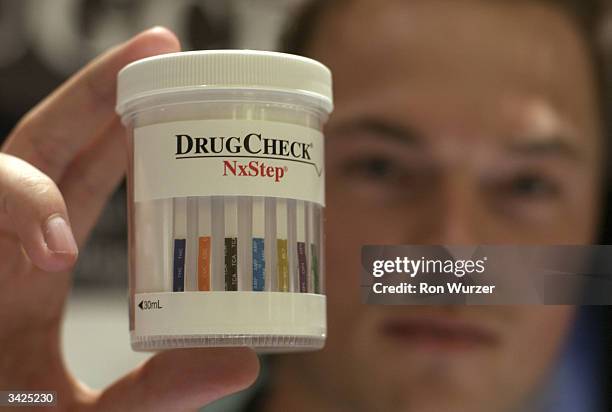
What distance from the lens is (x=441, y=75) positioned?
743mm

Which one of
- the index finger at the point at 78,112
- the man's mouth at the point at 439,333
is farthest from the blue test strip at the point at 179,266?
the man's mouth at the point at 439,333

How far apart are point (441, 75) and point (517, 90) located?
0.24 feet

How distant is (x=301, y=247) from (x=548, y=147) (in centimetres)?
37

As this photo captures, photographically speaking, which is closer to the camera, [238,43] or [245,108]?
[245,108]

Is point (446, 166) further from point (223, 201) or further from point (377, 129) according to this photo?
point (223, 201)

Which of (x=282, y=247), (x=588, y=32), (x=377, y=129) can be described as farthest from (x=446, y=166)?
(x=282, y=247)

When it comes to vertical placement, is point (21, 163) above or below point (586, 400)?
above

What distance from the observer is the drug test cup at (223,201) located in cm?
45

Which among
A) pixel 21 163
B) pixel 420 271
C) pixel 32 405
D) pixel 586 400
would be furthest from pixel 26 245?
pixel 586 400

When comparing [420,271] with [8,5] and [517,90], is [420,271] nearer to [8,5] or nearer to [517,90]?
[517,90]

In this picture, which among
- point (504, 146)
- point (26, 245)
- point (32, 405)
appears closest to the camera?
point (26, 245)

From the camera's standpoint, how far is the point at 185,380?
521 millimetres

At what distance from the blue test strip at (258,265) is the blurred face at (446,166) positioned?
0.25 meters
